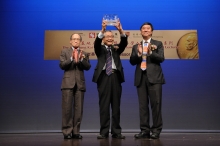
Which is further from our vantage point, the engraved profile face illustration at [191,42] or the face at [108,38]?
the engraved profile face illustration at [191,42]

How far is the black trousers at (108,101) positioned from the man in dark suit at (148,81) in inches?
10.3

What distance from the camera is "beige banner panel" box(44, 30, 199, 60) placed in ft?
13.7

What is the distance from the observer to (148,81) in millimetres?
2752

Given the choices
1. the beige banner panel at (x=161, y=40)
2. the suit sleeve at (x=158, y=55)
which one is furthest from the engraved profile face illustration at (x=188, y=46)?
the suit sleeve at (x=158, y=55)

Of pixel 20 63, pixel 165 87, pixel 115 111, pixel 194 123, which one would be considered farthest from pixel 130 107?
pixel 20 63

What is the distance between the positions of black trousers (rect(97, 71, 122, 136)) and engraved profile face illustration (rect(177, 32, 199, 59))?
188 centimetres

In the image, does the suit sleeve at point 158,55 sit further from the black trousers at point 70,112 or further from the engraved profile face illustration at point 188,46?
the engraved profile face illustration at point 188,46

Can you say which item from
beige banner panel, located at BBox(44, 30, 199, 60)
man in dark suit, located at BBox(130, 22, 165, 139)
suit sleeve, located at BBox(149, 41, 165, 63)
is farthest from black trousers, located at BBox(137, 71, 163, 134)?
beige banner panel, located at BBox(44, 30, 199, 60)

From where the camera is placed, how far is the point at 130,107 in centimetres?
411

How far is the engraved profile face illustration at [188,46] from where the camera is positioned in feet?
13.6

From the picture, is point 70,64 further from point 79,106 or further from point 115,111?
A: point 115,111

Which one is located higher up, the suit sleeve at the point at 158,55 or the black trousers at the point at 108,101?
the suit sleeve at the point at 158,55

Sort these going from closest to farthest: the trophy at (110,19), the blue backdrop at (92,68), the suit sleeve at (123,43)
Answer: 1. the trophy at (110,19)
2. the suit sleeve at (123,43)
3. the blue backdrop at (92,68)

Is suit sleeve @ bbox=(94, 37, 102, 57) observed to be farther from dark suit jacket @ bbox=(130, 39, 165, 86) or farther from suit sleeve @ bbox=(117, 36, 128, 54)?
dark suit jacket @ bbox=(130, 39, 165, 86)
